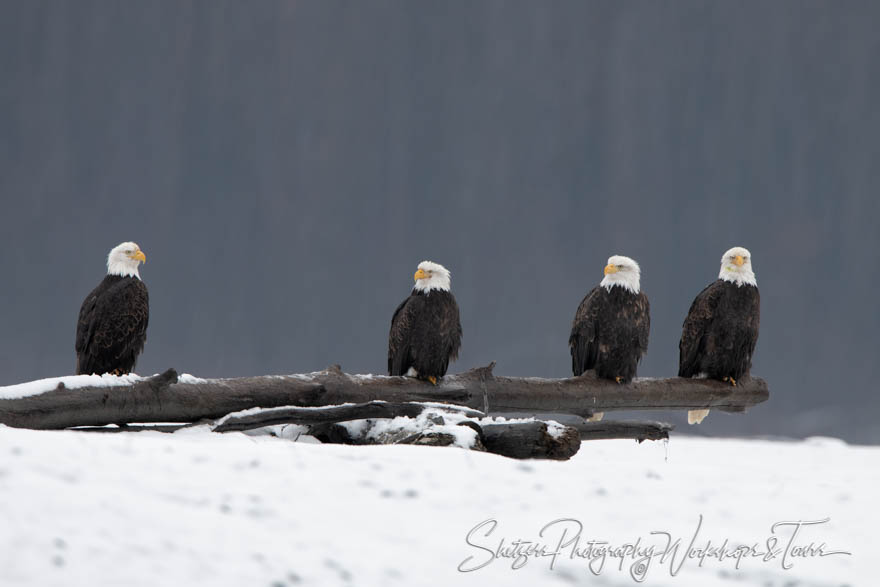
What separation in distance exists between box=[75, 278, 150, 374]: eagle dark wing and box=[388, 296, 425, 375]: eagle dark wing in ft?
6.00

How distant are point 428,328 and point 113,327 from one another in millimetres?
2248

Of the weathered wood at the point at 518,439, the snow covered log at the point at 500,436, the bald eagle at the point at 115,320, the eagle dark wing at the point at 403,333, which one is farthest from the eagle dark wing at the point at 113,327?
the weathered wood at the point at 518,439

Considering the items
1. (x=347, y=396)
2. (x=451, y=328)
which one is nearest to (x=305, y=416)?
(x=347, y=396)

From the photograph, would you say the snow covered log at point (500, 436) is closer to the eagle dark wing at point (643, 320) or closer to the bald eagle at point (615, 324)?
the bald eagle at point (615, 324)

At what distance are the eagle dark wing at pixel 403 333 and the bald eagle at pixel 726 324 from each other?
8.13 ft

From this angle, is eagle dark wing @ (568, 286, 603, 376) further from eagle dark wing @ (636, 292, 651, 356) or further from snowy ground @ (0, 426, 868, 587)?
snowy ground @ (0, 426, 868, 587)

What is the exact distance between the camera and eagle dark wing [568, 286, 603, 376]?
22.7 feet

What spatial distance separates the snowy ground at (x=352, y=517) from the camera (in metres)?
2.77

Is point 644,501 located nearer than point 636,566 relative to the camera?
No

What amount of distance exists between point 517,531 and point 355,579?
687 mm

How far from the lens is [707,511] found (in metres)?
3.59

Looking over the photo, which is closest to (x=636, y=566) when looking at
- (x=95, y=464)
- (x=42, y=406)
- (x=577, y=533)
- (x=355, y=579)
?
(x=577, y=533)

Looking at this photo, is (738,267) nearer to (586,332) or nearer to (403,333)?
(586,332)

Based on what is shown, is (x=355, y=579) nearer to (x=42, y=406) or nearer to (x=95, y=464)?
(x=95, y=464)
